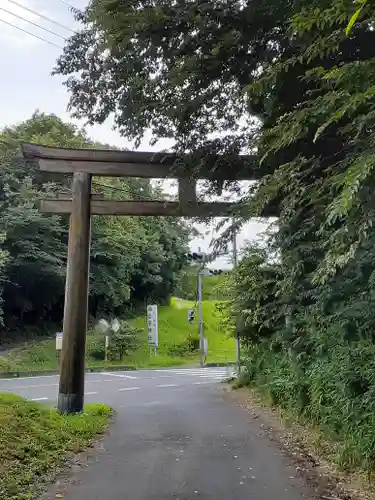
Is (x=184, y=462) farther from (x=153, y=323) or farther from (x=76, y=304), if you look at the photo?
(x=153, y=323)

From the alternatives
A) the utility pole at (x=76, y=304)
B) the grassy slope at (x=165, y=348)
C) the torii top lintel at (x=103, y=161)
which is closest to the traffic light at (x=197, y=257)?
the torii top lintel at (x=103, y=161)

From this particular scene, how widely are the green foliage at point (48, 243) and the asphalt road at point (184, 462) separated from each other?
16.7 meters

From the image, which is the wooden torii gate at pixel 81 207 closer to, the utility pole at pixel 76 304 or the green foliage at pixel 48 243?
the utility pole at pixel 76 304

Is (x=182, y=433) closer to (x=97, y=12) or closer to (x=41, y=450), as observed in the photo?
(x=41, y=450)

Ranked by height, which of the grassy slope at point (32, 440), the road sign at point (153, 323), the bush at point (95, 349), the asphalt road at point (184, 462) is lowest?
the asphalt road at point (184, 462)

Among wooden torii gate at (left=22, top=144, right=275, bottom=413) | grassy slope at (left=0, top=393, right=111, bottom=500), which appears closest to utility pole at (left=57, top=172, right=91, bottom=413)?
wooden torii gate at (left=22, top=144, right=275, bottom=413)

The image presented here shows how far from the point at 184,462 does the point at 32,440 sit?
5.97 feet

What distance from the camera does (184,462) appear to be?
5.82 m

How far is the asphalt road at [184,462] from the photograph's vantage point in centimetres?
467

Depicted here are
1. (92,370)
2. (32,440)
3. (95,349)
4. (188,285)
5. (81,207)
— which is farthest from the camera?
(188,285)

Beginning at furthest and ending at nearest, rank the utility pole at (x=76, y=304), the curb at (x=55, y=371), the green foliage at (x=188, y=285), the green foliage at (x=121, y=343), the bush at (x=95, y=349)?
the green foliage at (x=188, y=285)
the green foliage at (x=121, y=343)
the bush at (x=95, y=349)
the curb at (x=55, y=371)
the utility pole at (x=76, y=304)

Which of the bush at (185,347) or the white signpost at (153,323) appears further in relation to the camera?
the bush at (185,347)

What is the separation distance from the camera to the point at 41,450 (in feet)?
18.9

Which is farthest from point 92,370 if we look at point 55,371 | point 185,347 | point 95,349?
point 185,347
